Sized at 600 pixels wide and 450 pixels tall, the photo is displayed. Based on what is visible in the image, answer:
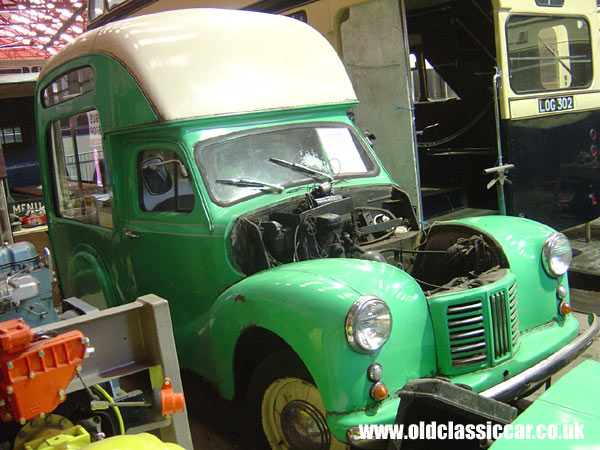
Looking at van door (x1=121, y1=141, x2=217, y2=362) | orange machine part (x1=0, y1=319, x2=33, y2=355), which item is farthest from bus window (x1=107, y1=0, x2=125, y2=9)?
orange machine part (x1=0, y1=319, x2=33, y2=355)

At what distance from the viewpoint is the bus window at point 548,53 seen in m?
5.64

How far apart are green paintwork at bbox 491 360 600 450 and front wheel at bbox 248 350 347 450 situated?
86 cm

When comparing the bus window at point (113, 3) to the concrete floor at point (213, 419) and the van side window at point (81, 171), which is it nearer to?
the van side window at point (81, 171)

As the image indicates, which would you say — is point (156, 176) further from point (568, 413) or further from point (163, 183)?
point (568, 413)

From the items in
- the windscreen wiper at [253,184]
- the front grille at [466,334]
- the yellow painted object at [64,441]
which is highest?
the windscreen wiper at [253,184]

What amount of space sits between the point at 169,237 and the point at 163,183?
360 millimetres

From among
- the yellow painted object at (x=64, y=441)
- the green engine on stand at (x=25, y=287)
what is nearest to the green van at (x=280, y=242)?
the green engine on stand at (x=25, y=287)

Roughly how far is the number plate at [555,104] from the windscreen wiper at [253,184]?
3.44m

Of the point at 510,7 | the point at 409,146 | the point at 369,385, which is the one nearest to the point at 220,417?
the point at 369,385

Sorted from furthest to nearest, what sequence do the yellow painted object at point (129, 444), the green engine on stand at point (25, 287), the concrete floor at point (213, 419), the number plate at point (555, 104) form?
the number plate at point (555, 104)
the concrete floor at point (213, 419)
the green engine on stand at point (25, 287)
the yellow painted object at point (129, 444)

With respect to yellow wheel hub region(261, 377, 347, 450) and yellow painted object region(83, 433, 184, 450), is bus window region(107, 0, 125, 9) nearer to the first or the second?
yellow wheel hub region(261, 377, 347, 450)

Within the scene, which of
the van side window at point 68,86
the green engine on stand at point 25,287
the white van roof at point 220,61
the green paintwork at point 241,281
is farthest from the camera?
the van side window at point 68,86

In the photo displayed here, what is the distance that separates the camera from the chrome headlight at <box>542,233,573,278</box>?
11.1 feet

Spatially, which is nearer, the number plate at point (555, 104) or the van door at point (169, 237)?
→ the van door at point (169, 237)
